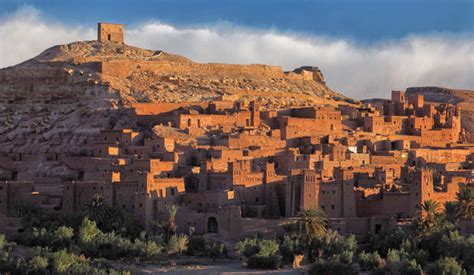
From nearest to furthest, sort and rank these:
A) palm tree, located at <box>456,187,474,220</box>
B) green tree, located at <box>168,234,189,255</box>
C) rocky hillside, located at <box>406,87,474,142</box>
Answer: green tree, located at <box>168,234,189,255</box>
palm tree, located at <box>456,187,474,220</box>
rocky hillside, located at <box>406,87,474,142</box>

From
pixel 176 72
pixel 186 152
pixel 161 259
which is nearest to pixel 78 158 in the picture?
pixel 186 152

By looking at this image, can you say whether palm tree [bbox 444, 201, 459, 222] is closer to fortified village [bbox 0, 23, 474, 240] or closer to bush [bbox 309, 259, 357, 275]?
fortified village [bbox 0, 23, 474, 240]

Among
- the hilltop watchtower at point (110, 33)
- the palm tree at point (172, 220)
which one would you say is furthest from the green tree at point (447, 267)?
the hilltop watchtower at point (110, 33)

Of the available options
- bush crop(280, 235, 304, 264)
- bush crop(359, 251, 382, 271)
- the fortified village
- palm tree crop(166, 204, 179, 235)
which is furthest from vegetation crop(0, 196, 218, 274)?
bush crop(359, 251, 382, 271)

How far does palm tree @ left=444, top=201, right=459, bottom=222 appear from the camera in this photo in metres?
41.4

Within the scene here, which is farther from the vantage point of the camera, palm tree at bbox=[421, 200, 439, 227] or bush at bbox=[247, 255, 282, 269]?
palm tree at bbox=[421, 200, 439, 227]

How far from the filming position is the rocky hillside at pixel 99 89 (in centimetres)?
5238

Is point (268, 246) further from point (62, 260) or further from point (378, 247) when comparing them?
point (62, 260)

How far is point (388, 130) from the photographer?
55.7 metres

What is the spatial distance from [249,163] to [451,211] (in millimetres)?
7403

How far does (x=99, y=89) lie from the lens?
54.8 metres

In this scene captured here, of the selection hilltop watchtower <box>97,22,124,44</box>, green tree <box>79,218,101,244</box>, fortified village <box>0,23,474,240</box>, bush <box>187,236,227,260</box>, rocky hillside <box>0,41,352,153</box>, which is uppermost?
hilltop watchtower <box>97,22,124,44</box>

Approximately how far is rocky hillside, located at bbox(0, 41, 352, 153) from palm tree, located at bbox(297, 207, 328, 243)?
12630mm

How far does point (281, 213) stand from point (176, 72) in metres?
18.4
